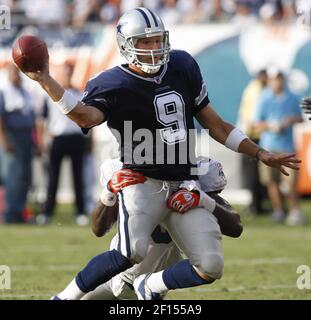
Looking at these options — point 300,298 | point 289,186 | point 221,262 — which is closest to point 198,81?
point 221,262

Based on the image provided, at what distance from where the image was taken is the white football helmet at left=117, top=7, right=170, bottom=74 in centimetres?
484

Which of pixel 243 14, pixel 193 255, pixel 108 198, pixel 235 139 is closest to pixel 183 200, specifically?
pixel 193 255

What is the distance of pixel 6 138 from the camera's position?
10023mm

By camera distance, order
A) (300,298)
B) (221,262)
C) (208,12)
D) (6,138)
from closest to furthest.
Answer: (221,262), (300,298), (6,138), (208,12)

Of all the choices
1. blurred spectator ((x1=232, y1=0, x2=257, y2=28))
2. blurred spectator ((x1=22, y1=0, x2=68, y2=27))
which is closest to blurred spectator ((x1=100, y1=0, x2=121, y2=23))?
blurred spectator ((x1=22, y1=0, x2=68, y2=27))

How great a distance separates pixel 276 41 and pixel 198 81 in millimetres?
6976

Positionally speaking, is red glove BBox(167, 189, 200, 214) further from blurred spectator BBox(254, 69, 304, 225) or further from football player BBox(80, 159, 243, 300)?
blurred spectator BBox(254, 69, 304, 225)

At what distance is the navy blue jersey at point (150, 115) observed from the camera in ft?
15.8

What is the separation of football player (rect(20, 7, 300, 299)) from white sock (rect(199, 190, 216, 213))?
0.4 inches

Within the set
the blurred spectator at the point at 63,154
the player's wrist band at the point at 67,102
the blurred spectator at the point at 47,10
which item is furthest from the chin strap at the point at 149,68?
the blurred spectator at the point at 47,10

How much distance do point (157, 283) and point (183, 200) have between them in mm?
449

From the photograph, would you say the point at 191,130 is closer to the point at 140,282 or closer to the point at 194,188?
the point at 194,188

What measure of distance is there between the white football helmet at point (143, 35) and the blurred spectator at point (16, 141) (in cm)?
518

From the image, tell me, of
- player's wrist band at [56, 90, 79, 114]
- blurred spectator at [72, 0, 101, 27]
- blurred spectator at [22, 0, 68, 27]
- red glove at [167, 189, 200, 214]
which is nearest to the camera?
player's wrist band at [56, 90, 79, 114]
